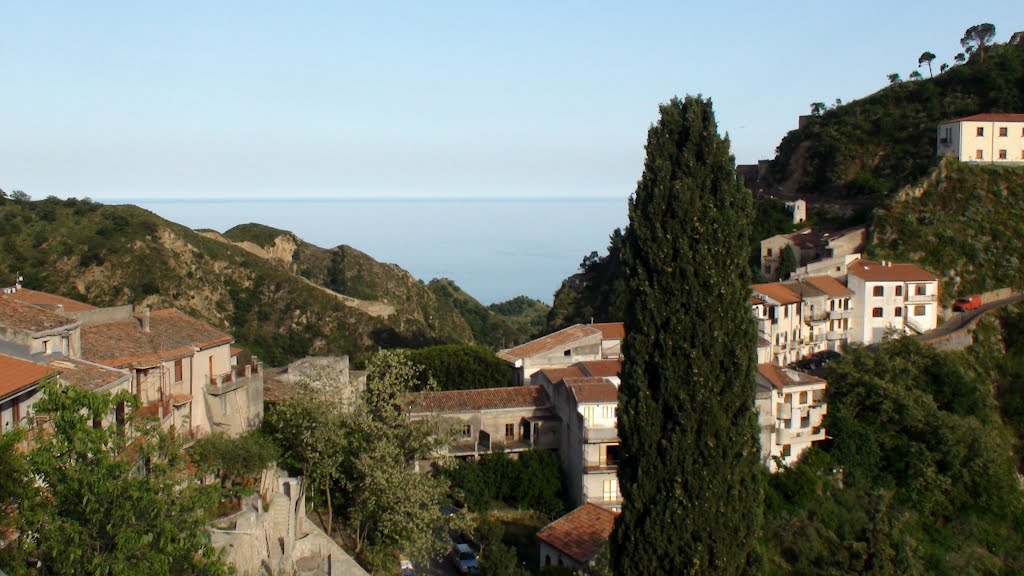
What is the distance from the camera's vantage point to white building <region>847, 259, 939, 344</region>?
48.1 meters

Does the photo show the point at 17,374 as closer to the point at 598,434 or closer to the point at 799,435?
the point at 598,434

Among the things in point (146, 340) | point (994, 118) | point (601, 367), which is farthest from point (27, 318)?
point (994, 118)

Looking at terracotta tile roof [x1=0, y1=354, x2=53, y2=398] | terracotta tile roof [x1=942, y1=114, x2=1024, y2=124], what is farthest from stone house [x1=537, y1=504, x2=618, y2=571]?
terracotta tile roof [x1=942, y1=114, x2=1024, y2=124]

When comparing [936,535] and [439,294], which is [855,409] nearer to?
[936,535]

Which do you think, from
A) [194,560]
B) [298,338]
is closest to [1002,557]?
[194,560]

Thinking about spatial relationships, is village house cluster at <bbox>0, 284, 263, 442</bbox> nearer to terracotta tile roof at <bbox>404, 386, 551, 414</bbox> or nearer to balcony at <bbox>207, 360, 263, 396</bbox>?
balcony at <bbox>207, 360, 263, 396</bbox>

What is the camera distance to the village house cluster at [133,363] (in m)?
19.3

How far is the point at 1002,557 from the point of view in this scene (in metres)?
34.1

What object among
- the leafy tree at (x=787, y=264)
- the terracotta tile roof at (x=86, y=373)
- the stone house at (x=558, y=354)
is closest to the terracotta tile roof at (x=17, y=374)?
the terracotta tile roof at (x=86, y=373)

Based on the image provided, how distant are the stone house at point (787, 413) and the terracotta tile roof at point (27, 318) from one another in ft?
75.5

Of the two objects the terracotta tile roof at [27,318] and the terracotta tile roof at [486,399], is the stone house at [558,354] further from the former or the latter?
the terracotta tile roof at [27,318]

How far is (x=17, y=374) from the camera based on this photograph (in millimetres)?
16875

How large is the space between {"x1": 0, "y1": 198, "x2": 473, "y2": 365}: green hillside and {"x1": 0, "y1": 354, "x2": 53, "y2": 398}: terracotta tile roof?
36667mm

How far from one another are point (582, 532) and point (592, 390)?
555cm
